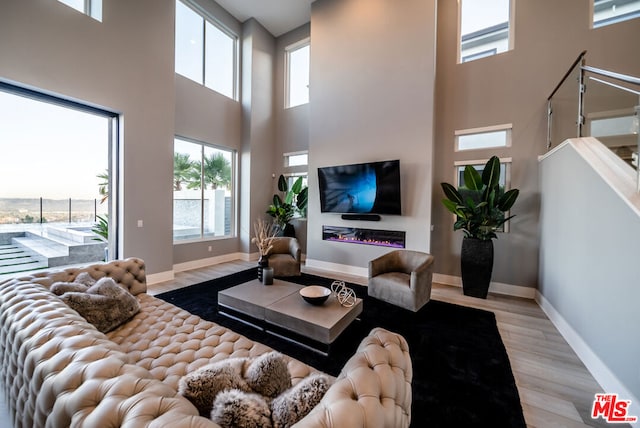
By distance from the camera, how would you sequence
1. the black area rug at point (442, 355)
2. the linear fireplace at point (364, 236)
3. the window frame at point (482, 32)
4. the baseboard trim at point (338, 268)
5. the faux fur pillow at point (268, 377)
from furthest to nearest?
the baseboard trim at point (338, 268) → the linear fireplace at point (364, 236) → the window frame at point (482, 32) → the black area rug at point (442, 355) → the faux fur pillow at point (268, 377)

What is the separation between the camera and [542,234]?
396 cm

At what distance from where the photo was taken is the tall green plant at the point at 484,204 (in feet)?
13.1

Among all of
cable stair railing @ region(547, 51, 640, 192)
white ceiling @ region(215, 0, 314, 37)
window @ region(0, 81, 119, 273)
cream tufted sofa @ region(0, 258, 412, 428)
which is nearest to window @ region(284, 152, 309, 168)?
white ceiling @ region(215, 0, 314, 37)

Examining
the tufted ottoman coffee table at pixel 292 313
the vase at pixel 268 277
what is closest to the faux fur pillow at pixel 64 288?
the tufted ottoman coffee table at pixel 292 313

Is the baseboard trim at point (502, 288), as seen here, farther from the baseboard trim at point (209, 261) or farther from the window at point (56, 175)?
the window at point (56, 175)

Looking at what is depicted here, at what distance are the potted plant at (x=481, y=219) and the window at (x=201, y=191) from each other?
210 inches

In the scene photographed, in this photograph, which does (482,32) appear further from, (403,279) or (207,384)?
(207,384)

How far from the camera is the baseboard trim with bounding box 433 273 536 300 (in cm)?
421

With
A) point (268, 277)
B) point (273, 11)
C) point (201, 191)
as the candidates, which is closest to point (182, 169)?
point (201, 191)

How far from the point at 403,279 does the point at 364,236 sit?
183 cm

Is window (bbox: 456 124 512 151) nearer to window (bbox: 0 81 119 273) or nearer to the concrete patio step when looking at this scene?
window (bbox: 0 81 119 273)

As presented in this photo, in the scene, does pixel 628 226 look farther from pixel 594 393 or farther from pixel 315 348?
pixel 315 348

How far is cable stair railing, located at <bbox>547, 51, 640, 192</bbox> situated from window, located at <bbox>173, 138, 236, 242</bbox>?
6798 millimetres

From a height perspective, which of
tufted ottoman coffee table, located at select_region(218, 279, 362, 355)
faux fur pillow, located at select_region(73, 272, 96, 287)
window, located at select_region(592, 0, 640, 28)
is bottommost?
tufted ottoman coffee table, located at select_region(218, 279, 362, 355)
